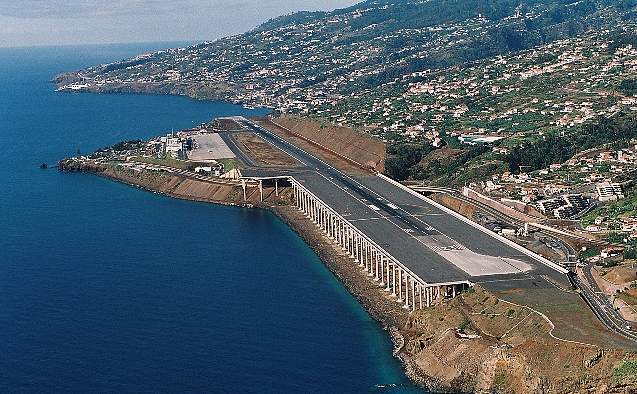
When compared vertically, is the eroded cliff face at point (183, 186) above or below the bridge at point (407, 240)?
below

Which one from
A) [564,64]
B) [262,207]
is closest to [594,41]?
[564,64]

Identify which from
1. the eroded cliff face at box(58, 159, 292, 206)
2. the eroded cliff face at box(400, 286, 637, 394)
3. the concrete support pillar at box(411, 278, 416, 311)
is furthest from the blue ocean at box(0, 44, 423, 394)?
the concrete support pillar at box(411, 278, 416, 311)

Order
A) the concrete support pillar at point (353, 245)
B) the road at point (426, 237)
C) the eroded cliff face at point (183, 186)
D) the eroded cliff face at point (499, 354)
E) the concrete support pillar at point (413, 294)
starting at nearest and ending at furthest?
the eroded cliff face at point (499, 354) < the road at point (426, 237) < the concrete support pillar at point (413, 294) < the concrete support pillar at point (353, 245) < the eroded cliff face at point (183, 186)

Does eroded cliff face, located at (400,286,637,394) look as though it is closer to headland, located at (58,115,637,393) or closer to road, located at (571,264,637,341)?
headland, located at (58,115,637,393)

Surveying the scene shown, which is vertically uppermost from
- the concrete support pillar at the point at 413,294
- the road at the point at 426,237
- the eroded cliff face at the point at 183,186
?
the road at the point at 426,237

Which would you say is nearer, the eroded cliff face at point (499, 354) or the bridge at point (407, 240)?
the eroded cliff face at point (499, 354)

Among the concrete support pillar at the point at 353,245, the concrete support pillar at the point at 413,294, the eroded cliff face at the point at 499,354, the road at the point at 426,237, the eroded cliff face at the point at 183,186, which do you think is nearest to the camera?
the eroded cliff face at the point at 499,354

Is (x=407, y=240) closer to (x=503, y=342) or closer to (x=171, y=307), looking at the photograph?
(x=171, y=307)

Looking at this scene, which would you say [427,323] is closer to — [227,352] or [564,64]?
[227,352]

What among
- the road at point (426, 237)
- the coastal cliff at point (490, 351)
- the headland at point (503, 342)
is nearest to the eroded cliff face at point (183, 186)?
the road at point (426, 237)

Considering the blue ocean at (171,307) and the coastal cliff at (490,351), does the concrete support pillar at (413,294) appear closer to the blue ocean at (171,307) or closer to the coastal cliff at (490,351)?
the coastal cliff at (490,351)
